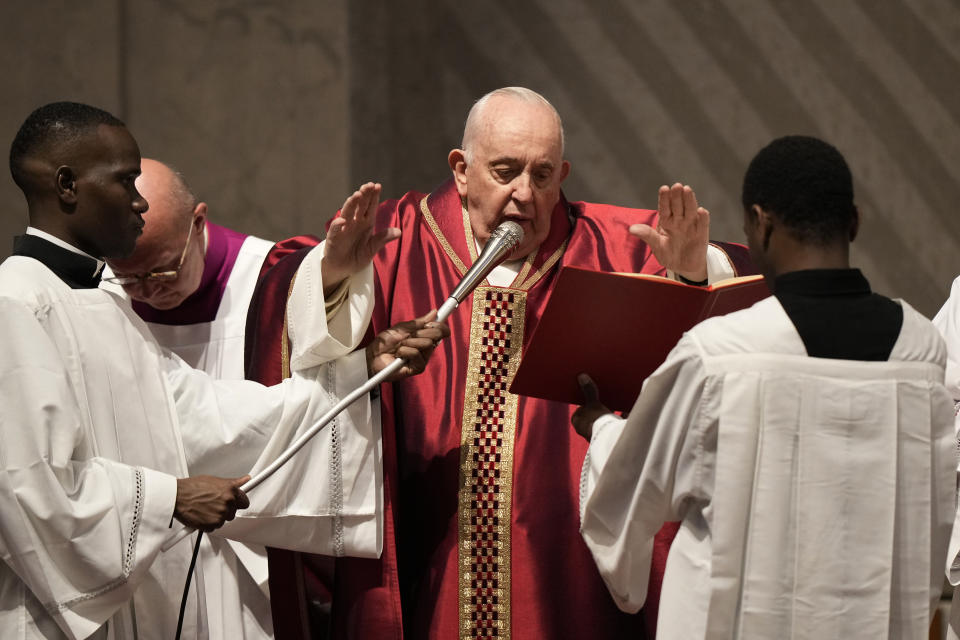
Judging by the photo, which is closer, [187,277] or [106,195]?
[106,195]

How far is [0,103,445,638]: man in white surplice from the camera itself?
271cm

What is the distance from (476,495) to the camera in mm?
3529

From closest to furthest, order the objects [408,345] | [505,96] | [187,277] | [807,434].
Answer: [807,434] → [408,345] → [505,96] → [187,277]

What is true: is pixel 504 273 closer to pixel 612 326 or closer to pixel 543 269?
pixel 543 269

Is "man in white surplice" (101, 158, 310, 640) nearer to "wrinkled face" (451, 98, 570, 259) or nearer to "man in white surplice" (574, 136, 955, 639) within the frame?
"wrinkled face" (451, 98, 570, 259)

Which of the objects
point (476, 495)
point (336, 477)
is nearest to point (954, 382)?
point (476, 495)

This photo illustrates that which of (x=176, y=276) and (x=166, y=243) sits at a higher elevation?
(x=166, y=243)

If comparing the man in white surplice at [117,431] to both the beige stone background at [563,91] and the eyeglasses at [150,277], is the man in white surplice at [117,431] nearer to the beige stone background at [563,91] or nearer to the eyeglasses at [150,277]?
the eyeglasses at [150,277]

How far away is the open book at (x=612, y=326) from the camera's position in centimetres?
296

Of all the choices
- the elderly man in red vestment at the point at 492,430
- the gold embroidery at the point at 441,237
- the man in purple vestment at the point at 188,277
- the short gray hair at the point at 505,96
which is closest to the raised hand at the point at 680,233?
the elderly man in red vestment at the point at 492,430

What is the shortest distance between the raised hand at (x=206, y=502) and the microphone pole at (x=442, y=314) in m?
0.06

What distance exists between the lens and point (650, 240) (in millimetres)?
3432

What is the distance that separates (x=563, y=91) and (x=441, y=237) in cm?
297

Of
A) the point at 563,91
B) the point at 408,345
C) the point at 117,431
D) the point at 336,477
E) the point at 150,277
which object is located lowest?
the point at 336,477
